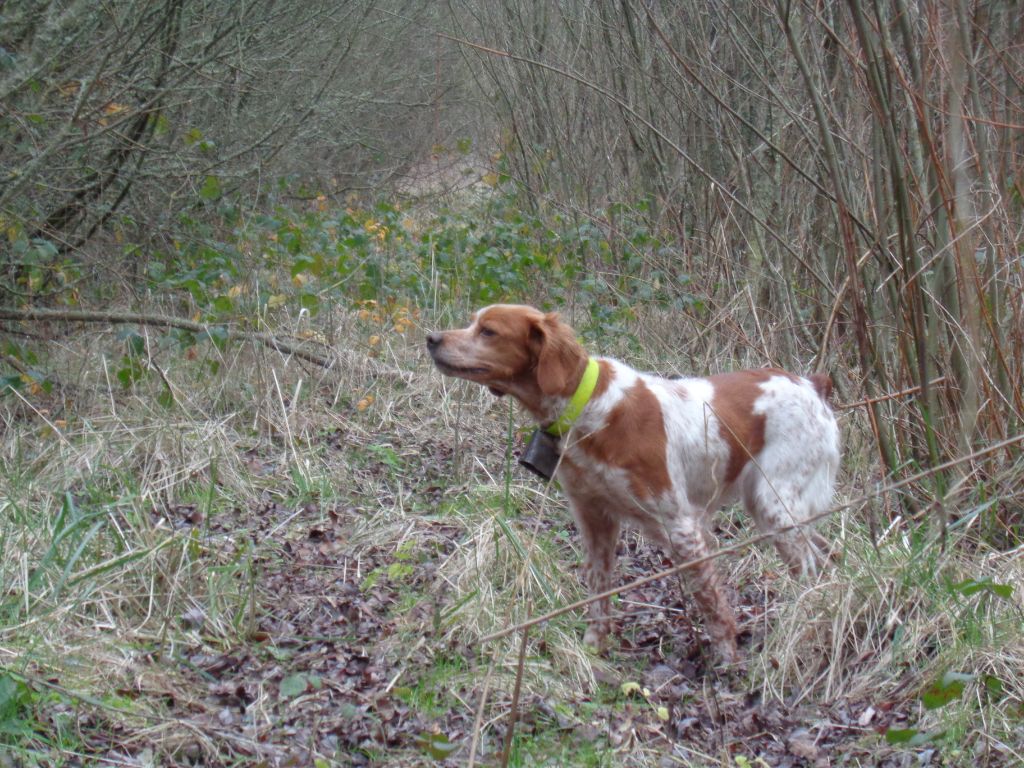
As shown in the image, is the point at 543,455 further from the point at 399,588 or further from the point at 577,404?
the point at 399,588

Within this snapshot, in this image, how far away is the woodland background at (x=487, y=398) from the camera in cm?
386

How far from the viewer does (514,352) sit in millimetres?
4715

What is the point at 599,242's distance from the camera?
8859 millimetres

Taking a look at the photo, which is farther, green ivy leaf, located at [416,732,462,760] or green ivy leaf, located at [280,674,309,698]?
green ivy leaf, located at [280,674,309,698]

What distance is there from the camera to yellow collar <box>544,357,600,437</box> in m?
4.64

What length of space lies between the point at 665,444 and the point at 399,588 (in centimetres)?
134

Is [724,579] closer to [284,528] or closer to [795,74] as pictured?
[284,528]

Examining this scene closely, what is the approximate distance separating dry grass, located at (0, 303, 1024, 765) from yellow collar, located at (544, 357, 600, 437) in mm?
392

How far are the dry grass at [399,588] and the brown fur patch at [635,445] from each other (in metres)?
0.41

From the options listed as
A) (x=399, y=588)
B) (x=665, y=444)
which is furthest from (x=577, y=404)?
(x=399, y=588)

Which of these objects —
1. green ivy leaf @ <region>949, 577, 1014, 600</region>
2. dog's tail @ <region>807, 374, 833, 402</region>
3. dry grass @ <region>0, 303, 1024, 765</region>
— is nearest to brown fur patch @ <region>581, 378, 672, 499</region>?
dry grass @ <region>0, 303, 1024, 765</region>

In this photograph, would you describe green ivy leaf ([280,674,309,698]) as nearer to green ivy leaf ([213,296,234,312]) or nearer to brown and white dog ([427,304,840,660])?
brown and white dog ([427,304,840,660])

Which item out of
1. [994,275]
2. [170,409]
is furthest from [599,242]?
[994,275]

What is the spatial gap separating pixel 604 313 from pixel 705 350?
801 mm
